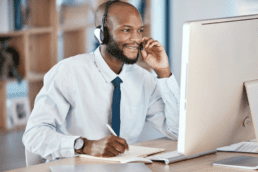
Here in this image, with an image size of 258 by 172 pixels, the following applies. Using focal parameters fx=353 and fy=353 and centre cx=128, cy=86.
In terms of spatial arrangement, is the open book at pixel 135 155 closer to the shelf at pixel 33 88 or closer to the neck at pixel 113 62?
the neck at pixel 113 62

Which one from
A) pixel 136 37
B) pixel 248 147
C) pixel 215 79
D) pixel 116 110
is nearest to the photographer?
pixel 215 79

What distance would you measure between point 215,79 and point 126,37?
82cm

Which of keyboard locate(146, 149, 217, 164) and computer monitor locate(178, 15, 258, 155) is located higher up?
computer monitor locate(178, 15, 258, 155)

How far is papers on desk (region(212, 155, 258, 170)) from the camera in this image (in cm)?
107

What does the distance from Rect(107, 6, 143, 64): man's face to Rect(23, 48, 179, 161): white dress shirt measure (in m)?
0.08

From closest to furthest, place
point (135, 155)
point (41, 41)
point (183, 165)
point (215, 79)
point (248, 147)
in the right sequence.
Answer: point (215, 79) < point (183, 165) < point (135, 155) < point (248, 147) < point (41, 41)

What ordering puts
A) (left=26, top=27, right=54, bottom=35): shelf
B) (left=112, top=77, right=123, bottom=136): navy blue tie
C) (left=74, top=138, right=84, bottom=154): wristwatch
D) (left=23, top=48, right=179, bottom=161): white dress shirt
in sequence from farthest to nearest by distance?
(left=26, top=27, right=54, bottom=35): shelf → (left=112, top=77, right=123, bottom=136): navy blue tie → (left=23, top=48, right=179, bottom=161): white dress shirt → (left=74, top=138, right=84, bottom=154): wristwatch

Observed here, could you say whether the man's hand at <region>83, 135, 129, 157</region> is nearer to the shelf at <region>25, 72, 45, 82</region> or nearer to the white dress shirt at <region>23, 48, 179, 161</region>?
the white dress shirt at <region>23, 48, 179, 161</region>

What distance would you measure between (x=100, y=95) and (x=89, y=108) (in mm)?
78

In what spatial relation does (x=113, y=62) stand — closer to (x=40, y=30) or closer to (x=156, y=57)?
(x=156, y=57)

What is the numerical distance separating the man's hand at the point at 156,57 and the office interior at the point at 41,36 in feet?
6.85

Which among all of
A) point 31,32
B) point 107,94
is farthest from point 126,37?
point 31,32

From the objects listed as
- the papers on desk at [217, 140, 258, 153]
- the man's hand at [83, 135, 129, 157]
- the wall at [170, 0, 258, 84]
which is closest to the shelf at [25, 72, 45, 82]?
the wall at [170, 0, 258, 84]

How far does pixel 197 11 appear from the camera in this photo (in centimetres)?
420
